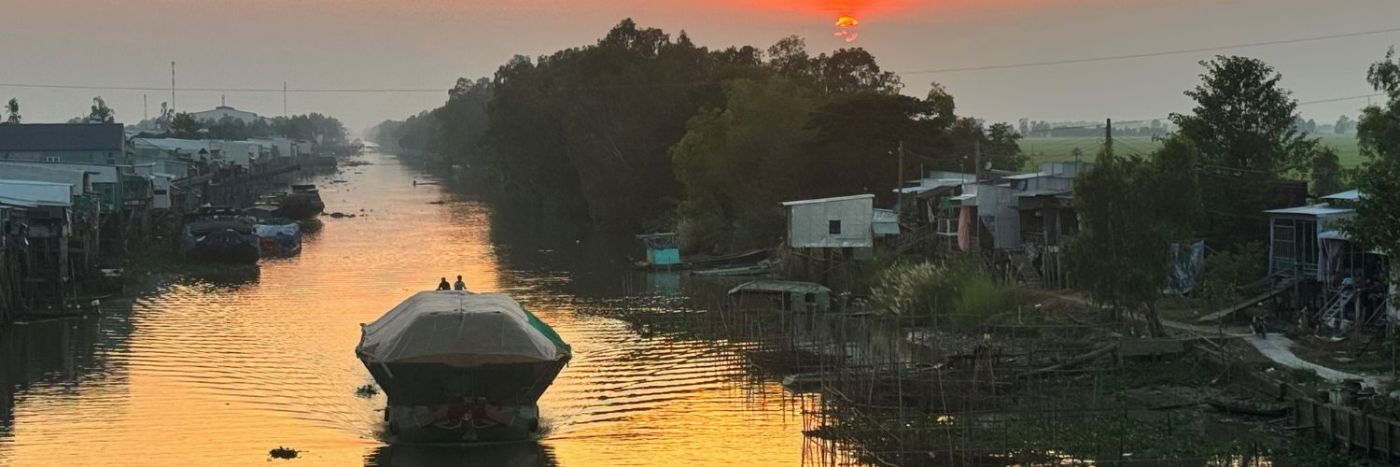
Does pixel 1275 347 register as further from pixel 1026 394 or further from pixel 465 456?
pixel 465 456

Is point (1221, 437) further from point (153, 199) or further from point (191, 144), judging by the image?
point (191, 144)

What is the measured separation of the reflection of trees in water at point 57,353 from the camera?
119 feet

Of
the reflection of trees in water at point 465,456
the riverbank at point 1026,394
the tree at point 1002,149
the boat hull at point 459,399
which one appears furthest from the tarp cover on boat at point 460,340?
the tree at point 1002,149

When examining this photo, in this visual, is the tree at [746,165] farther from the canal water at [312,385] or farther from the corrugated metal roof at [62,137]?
the corrugated metal roof at [62,137]

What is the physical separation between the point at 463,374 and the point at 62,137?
2825 inches

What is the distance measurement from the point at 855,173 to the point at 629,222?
24936mm

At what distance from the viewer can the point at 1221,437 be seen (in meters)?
27.7

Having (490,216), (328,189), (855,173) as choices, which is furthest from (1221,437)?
(328,189)

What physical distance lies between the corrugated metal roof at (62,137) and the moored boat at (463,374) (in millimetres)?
67452

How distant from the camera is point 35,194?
167 feet

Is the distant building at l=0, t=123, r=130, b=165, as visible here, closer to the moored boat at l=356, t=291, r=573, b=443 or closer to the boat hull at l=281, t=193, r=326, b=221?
the boat hull at l=281, t=193, r=326, b=221

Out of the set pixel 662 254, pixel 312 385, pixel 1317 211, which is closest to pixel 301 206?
pixel 662 254

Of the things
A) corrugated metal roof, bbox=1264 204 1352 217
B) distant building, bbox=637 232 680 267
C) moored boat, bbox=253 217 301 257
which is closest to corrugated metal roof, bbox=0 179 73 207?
moored boat, bbox=253 217 301 257

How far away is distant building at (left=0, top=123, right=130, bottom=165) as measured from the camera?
89.6m
